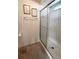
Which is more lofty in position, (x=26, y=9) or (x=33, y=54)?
(x=26, y=9)

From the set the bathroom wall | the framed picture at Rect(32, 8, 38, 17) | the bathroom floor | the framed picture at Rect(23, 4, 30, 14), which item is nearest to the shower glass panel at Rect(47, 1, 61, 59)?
the bathroom floor

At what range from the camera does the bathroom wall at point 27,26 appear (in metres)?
4.93

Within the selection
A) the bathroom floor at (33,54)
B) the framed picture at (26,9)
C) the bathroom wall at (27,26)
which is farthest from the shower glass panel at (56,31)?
the framed picture at (26,9)

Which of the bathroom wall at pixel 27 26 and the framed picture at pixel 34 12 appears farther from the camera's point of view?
the framed picture at pixel 34 12

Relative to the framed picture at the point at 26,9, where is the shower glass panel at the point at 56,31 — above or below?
below

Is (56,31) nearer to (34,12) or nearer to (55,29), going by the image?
(55,29)

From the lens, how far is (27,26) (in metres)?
5.30

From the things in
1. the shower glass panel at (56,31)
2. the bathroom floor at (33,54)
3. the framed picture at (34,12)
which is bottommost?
the bathroom floor at (33,54)

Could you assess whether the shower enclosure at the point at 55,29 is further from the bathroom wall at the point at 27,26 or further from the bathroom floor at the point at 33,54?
the bathroom wall at the point at 27,26

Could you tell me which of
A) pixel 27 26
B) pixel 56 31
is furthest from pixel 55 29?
pixel 27 26

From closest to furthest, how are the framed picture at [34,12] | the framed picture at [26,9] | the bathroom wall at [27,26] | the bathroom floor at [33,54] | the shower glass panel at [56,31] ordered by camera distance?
1. the shower glass panel at [56,31]
2. the bathroom floor at [33,54]
3. the bathroom wall at [27,26]
4. the framed picture at [26,9]
5. the framed picture at [34,12]
